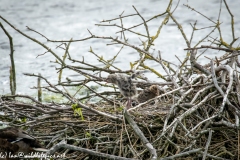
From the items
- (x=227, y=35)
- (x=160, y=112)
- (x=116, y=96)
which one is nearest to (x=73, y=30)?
(x=227, y=35)

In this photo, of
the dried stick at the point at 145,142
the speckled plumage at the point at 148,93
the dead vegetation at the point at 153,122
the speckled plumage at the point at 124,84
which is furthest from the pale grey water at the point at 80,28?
the dried stick at the point at 145,142

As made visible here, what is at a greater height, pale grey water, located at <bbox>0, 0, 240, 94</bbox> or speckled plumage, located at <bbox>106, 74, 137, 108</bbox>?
pale grey water, located at <bbox>0, 0, 240, 94</bbox>

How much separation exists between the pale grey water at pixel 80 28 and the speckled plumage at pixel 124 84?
3.68 m

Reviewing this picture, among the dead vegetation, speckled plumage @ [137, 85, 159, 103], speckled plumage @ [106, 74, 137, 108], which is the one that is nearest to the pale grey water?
speckled plumage @ [137, 85, 159, 103]

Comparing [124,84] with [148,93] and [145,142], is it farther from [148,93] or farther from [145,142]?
[145,142]

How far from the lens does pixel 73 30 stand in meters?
13.1

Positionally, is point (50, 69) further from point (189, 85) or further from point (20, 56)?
point (189, 85)

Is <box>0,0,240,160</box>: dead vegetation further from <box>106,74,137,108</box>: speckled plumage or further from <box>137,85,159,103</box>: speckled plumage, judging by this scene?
<box>137,85,159,103</box>: speckled plumage

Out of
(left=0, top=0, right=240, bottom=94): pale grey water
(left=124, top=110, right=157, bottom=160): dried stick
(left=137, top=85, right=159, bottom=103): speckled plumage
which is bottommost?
(left=124, top=110, right=157, bottom=160): dried stick

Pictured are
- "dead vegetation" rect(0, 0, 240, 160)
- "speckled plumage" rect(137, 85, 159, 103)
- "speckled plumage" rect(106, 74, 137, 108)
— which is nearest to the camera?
"dead vegetation" rect(0, 0, 240, 160)

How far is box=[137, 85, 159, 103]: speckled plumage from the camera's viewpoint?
19.6ft

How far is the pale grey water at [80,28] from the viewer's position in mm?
10789

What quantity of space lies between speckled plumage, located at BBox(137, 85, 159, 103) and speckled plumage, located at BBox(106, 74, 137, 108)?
0.22 meters

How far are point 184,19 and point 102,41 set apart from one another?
1993mm
